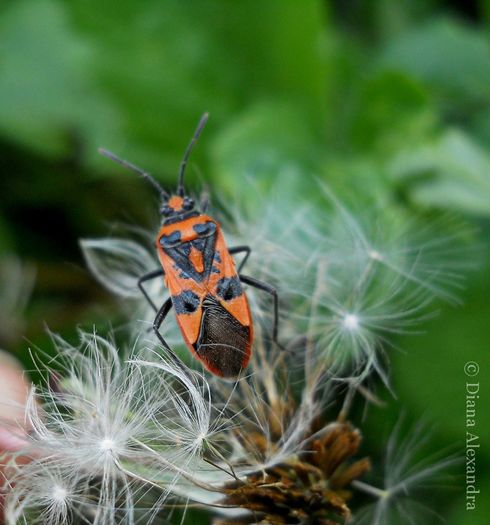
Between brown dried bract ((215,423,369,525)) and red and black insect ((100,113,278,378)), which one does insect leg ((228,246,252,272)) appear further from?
brown dried bract ((215,423,369,525))

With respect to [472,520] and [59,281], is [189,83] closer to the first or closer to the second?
[59,281]

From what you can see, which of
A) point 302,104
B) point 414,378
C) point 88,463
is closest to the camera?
point 88,463

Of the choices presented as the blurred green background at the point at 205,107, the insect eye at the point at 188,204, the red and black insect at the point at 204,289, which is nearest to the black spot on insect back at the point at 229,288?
the red and black insect at the point at 204,289

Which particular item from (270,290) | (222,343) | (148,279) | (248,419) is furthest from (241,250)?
(248,419)

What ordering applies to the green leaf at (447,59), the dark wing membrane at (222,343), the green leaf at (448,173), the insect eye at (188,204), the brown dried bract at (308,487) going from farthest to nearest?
1. the green leaf at (447,59)
2. the green leaf at (448,173)
3. the insect eye at (188,204)
4. the dark wing membrane at (222,343)
5. the brown dried bract at (308,487)

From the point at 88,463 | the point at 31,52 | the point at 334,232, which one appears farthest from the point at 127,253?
the point at 31,52

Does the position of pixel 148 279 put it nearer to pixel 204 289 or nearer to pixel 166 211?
pixel 166 211

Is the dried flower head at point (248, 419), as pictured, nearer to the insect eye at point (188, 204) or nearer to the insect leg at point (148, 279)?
the insect leg at point (148, 279)
